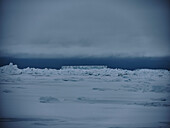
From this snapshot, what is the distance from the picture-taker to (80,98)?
11.9 feet

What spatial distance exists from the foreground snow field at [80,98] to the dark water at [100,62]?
2.2 inches

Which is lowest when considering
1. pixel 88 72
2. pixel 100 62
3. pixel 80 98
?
pixel 80 98

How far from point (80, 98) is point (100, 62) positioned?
46 cm

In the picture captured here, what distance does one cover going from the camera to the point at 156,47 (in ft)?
12.1

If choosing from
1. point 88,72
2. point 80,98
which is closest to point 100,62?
point 88,72

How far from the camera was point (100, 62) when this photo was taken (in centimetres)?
371

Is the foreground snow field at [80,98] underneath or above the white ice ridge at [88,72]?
underneath

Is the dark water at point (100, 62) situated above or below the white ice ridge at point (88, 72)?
above

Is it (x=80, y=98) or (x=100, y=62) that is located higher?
(x=100, y=62)

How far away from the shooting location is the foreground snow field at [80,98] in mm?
3613

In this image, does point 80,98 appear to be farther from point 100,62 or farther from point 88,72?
point 100,62

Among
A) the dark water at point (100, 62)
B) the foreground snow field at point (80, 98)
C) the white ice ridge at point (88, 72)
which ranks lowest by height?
the foreground snow field at point (80, 98)

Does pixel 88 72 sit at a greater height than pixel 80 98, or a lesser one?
greater

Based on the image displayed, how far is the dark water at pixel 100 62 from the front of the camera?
364 cm
